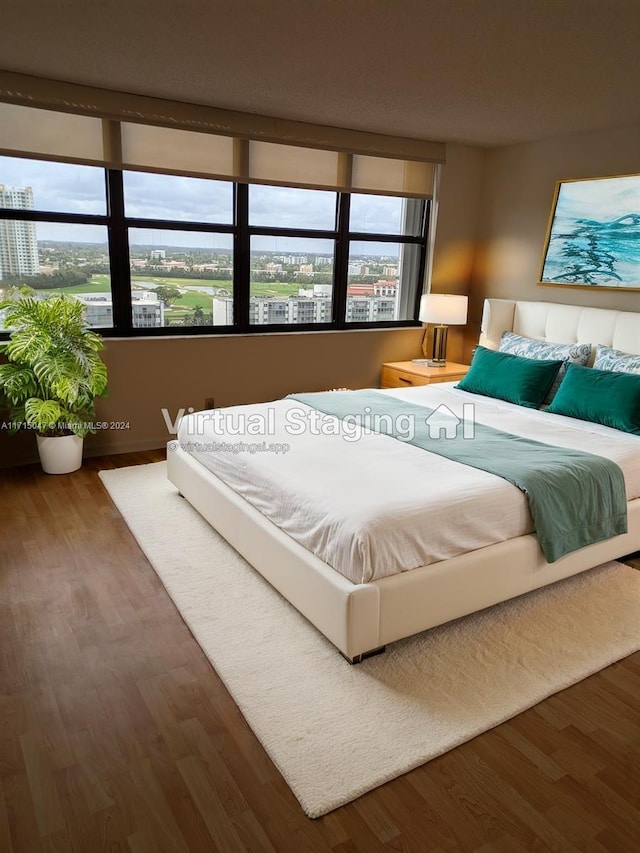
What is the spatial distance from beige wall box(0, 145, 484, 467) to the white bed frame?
132 centimetres

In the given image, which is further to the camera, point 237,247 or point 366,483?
point 237,247

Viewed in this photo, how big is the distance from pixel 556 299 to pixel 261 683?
3.90 meters

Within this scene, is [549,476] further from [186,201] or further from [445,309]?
[186,201]

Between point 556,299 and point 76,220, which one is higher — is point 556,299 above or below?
below

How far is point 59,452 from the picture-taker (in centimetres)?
409

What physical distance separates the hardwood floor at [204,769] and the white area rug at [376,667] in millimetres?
63

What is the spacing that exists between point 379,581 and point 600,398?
2.12 metres

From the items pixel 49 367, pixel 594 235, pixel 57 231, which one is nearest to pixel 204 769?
pixel 49 367

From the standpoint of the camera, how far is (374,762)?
6.15ft

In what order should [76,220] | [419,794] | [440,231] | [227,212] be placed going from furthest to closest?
[440,231] < [227,212] < [76,220] < [419,794]

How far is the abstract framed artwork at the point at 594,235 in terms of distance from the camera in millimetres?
4230

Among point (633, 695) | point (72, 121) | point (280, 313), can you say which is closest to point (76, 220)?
point (72, 121)

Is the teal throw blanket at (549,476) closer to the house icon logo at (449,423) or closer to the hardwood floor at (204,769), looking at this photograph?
the house icon logo at (449,423)

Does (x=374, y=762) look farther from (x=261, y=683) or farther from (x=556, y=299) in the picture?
(x=556, y=299)
